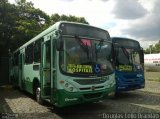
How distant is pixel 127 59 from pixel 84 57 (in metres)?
4.77

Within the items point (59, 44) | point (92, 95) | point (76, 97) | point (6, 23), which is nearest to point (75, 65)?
point (59, 44)

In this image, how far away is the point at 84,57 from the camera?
983 centimetres

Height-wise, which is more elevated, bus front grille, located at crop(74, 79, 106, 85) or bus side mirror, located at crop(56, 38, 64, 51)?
bus side mirror, located at crop(56, 38, 64, 51)

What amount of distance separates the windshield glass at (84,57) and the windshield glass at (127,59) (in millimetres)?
3318

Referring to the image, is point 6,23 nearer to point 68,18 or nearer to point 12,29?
point 12,29

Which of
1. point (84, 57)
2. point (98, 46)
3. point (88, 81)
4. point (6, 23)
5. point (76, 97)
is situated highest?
point (6, 23)

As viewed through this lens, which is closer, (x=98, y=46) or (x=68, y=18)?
(x=98, y=46)

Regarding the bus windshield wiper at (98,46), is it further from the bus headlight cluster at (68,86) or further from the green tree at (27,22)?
the green tree at (27,22)

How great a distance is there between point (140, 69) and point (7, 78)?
53.7 feet

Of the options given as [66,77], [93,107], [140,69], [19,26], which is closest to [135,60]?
[140,69]

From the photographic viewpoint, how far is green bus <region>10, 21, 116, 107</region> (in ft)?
31.0

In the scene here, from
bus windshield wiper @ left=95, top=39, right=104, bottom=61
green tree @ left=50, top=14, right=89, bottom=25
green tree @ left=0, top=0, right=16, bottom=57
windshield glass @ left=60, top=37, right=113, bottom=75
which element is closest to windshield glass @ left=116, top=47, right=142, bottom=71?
windshield glass @ left=60, top=37, right=113, bottom=75

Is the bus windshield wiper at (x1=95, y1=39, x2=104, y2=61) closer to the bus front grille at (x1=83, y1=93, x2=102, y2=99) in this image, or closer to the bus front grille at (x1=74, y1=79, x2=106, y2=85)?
the bus front grille at (x1=74, y1=79, x2=106, y2=85)

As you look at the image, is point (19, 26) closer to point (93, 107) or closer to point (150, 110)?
point (93, 107)
